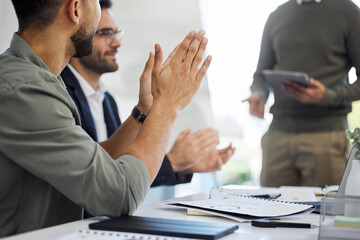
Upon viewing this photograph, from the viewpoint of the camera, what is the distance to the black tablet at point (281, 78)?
85.0 inches

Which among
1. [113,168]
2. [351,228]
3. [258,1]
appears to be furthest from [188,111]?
[351,228]

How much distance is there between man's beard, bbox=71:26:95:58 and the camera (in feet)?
3.56

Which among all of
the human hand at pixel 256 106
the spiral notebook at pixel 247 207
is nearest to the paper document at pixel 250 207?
the spiral notebook at pixel 247 207

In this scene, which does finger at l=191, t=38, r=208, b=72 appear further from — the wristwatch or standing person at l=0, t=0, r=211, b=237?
the wristwatch

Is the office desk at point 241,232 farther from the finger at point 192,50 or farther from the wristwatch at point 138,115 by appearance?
the wristwatch at point 138,115

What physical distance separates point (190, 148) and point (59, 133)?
3.61 ft

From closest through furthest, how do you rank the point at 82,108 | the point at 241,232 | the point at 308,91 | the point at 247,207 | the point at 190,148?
the point at 241,232 → the point at 247,207 → the point at 82,108 → the point at 190,148 → the point at 308,91

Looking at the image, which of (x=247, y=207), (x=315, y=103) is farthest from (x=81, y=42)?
(x=315, y=103)

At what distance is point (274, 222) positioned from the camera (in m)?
0.85

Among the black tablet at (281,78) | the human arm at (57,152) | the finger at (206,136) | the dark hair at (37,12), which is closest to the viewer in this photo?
the human arm at (57,152)

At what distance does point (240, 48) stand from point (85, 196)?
2843 mm

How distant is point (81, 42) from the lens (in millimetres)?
1100

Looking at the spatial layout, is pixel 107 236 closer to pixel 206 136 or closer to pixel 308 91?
pixel 206 136

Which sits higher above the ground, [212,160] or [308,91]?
[308,91]
